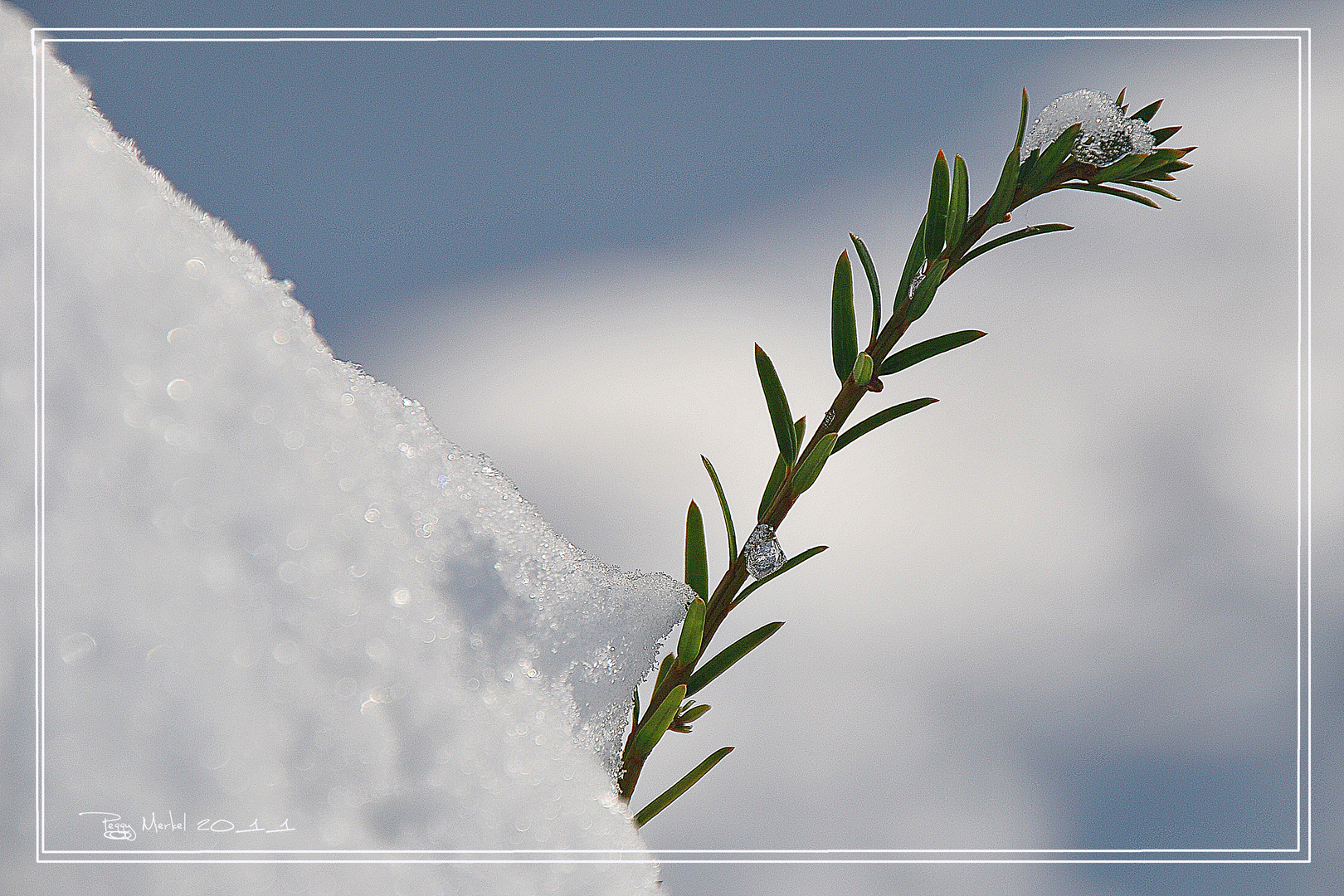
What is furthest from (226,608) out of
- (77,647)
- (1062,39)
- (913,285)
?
(1062,39)

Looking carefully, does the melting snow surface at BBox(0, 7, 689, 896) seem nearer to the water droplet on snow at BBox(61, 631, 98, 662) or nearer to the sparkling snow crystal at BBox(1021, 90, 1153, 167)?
the water droplet on snow at BBox(61, 631, 98, 662)

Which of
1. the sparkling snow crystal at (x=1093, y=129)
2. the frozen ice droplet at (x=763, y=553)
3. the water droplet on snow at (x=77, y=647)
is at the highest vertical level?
the sparkling snow crystal at (x=1093, y=129)

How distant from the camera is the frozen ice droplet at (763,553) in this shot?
26 centimetres

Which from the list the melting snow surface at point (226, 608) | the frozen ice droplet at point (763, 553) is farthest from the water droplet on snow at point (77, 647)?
the frozen ice droplet at point (763, 553)

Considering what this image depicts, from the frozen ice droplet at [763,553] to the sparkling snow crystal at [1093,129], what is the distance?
0.67 ft

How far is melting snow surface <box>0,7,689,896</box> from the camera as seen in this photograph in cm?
17

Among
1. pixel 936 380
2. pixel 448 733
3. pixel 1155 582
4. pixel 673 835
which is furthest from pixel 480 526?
pixel 1155 582

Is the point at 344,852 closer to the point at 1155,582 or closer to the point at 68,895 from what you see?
the point at 68,895

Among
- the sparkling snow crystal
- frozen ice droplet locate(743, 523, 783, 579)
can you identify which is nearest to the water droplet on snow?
frozen ice droplet locate(743, 523, 783, 579)
